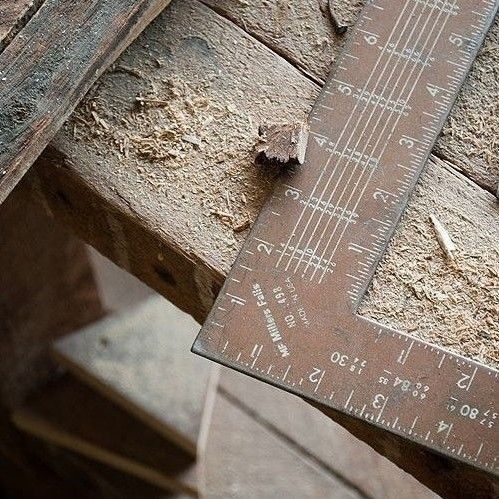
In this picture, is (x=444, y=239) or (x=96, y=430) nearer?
(x=444, y=239)

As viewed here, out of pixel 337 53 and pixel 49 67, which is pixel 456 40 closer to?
pixel 337 53

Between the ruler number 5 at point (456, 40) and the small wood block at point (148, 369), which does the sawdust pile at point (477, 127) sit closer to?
the ruler number 5 at point (456, 40)

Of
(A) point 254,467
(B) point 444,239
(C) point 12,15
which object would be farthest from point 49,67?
(A) point 254,467

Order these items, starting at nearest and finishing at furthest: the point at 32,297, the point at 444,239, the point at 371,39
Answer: the point at 444,239 < the point at 371,39 < the point at 32,297

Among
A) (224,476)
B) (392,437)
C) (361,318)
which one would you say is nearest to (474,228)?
(361,318)

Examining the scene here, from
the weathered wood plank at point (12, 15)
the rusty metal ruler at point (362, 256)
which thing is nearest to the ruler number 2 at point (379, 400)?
the rusty metal ruler at point (362, 256)

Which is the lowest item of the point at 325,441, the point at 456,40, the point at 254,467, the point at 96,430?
the point at 96,430

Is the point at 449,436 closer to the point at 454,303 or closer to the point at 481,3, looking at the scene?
the point at 454,303
